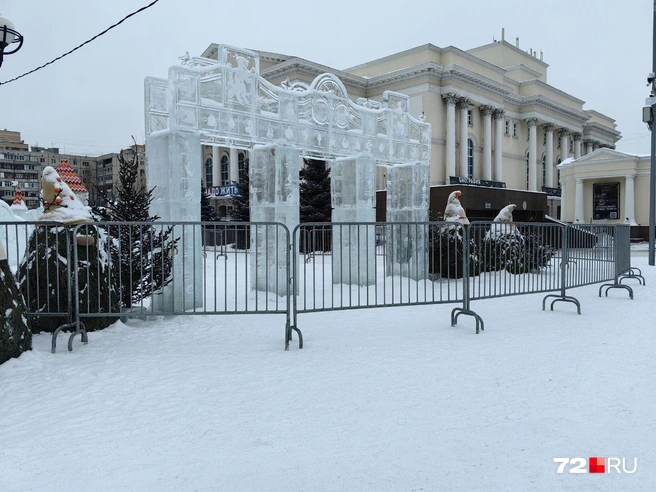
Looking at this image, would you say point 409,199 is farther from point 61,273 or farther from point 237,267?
point 61,273

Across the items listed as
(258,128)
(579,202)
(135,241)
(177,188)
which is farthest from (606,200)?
(135,241)

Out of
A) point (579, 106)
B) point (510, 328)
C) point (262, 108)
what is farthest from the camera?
point (579, 106)

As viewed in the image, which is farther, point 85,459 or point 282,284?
point 282,284

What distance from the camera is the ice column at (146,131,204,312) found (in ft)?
25.7

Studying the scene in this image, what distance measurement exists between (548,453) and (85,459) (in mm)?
2844

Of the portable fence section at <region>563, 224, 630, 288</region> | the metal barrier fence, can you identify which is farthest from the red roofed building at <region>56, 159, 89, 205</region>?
the portable fence section at <region>563, 224, 630, 288</region>

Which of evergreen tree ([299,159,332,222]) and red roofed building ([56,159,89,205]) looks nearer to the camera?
red roofed building ([56,159,89,205])

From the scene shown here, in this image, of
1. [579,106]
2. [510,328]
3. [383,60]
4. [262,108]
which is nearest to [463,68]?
[383,60]

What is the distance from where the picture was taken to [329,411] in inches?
150

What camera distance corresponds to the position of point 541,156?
51.7m

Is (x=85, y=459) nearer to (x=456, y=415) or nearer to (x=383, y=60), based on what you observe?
(x=456, y=415)

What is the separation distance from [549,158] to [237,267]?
49.9m
